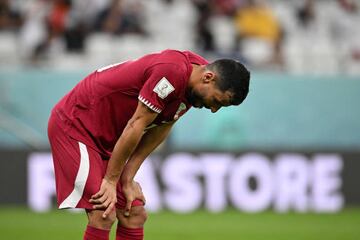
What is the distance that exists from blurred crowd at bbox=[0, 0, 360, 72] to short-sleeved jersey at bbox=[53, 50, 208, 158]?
841 centimetres

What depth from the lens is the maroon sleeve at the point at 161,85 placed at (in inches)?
254

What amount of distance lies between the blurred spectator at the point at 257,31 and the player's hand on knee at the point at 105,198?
982cm

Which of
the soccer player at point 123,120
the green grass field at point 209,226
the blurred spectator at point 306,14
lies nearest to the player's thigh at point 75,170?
the soccer player at point 123,120

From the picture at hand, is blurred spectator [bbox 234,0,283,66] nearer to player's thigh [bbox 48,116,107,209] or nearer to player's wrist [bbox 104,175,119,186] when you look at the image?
player's thigh [bbox 48,116,107,209]

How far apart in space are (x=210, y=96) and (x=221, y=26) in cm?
1024

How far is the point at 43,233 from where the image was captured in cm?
1189

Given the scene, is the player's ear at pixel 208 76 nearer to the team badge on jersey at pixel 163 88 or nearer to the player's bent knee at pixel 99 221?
the team badge on jersey at pixel 163 88

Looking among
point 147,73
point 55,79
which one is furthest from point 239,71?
point 55,79

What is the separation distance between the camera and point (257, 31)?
16.8 meters

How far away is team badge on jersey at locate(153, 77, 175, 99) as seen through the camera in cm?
645

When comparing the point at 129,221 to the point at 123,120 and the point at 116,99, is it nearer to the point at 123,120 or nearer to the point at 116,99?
the point at 123,120

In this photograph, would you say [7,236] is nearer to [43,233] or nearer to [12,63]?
[43,233]

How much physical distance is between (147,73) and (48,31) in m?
9.03

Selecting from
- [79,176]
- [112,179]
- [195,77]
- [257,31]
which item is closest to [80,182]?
[79,176]
